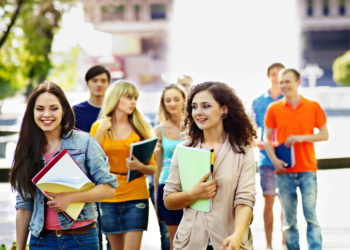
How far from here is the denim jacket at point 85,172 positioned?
8.52ft

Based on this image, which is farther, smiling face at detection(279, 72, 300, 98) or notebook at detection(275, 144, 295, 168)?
smiling face at detection(279, 72, 300, 98)

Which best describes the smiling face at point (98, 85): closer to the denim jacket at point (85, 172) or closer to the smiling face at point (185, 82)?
the smiling face at point (185, 82)

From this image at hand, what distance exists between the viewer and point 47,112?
264cm

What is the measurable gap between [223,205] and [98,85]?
278 cm

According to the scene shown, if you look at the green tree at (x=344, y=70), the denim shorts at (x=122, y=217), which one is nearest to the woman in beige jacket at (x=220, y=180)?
the denim shorts at (x=122, y=217)

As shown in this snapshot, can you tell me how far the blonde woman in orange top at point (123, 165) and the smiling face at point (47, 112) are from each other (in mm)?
1290

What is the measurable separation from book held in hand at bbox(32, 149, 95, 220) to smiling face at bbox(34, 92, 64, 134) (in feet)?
0.82

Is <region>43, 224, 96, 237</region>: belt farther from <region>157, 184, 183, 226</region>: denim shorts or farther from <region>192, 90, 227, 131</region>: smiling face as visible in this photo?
<region>157, 184, 183, 226</region>: denim shorts

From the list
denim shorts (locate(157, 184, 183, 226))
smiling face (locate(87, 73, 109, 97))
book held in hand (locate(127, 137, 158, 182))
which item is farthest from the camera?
smiling face (locate(87, 73, 109, 97))

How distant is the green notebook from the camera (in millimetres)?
2420

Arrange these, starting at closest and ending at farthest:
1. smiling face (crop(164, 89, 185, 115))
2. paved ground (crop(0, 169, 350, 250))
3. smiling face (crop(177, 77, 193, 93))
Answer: smiling face (crop(164, 89, 185, 115)) → paved ground (crop(0, 169, 350, 250)) → smiling face (crop(177, 77, 193, 93))

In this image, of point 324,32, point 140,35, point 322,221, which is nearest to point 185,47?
point 140,35

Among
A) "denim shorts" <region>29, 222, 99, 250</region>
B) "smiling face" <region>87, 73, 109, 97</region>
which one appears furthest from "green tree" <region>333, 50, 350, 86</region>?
"denim shorts" <region>29, 222, 99, 250</region>

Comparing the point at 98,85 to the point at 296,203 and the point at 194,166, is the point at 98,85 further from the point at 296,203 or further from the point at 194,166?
the point at 194,166
